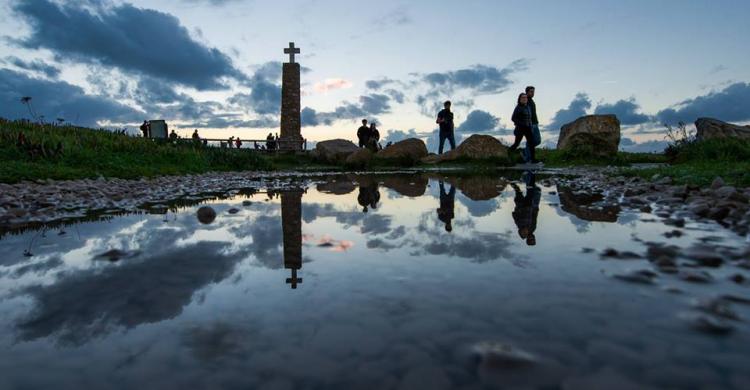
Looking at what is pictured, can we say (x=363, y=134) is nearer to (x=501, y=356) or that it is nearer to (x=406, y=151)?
(x=406, y=151)

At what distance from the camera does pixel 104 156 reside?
15.2 m

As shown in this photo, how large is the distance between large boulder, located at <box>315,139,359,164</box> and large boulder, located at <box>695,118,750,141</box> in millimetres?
14785

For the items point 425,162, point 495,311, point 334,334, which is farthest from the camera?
point 425,162

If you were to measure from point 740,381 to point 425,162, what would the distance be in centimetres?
2194

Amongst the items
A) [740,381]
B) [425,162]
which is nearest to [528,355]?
[740,381]

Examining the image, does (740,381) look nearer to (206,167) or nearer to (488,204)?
(488,204)

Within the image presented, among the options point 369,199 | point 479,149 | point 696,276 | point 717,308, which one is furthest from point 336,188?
point 479,149

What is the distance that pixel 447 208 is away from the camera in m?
6.62

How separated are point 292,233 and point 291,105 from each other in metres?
31.2

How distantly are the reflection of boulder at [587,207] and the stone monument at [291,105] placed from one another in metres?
28.5

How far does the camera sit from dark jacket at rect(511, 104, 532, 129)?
671 inches

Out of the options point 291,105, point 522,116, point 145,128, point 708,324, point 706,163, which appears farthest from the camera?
point 145,128

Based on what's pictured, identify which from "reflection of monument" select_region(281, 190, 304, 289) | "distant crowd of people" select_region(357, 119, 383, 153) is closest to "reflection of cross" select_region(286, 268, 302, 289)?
"reflection of monument" select_region(281, 190, 304, 289)

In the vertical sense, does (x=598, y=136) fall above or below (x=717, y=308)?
above
